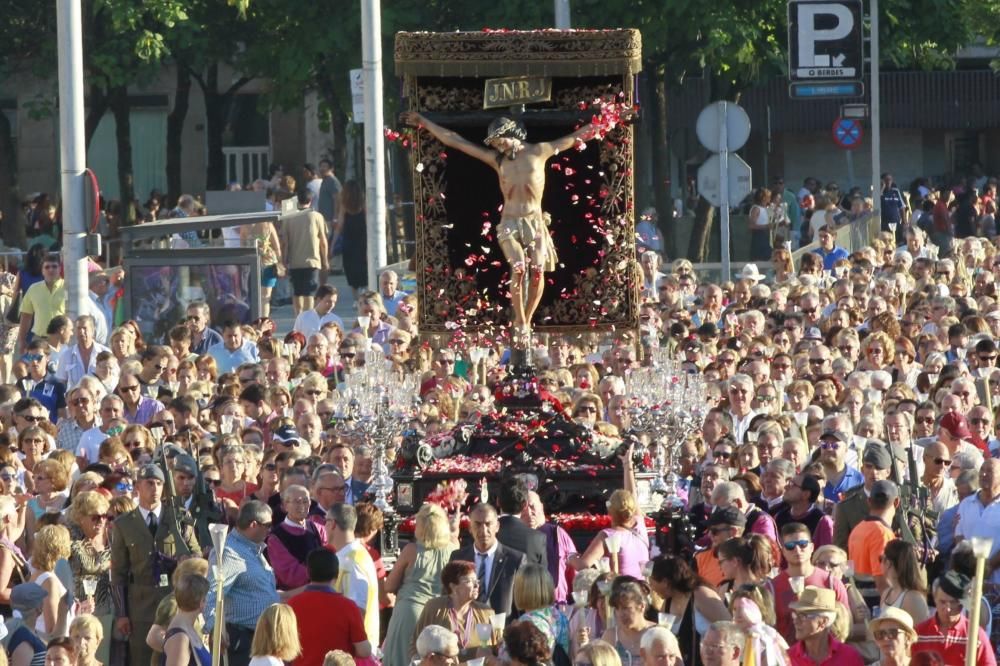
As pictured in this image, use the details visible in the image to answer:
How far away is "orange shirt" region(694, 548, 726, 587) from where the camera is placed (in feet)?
43.4

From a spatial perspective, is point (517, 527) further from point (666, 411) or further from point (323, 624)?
point (666, 411)

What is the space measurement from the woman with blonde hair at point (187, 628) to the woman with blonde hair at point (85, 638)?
39 centimetres

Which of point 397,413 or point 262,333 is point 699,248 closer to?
point 262,333

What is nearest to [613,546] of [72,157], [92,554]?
[92,554]

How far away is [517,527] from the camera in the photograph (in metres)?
13.5

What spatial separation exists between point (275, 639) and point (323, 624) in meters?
0.63

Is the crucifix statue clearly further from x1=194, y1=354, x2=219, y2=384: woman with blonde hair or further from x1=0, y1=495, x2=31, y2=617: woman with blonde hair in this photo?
x1=0, y1=495, x2=31, y2=617: woman with blonde hair

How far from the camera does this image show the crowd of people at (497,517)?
11906 mm

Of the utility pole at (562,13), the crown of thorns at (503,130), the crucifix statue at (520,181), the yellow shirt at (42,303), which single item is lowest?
the yellow shirt at (42,303)

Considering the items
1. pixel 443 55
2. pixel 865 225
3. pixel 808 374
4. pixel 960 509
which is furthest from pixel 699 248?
pixel 960 509

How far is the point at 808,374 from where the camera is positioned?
744 inches

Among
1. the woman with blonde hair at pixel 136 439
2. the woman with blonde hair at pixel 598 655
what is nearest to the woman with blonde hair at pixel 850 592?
the woman with blonde hair at pixel 598 655

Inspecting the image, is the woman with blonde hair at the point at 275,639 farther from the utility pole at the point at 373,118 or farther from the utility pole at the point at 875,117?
the utility pole at the point at 875,117

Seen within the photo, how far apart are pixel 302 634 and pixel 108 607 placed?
202 centimetres
